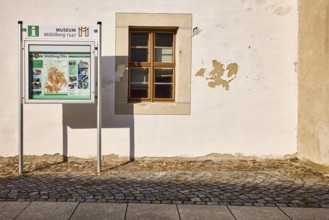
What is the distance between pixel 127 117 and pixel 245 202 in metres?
3.48

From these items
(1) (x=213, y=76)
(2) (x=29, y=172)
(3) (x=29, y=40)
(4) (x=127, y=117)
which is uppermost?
(3) (x=29, y=40)

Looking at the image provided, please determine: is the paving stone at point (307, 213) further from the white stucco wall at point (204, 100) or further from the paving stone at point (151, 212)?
the white stucco wall at point (204, 100)

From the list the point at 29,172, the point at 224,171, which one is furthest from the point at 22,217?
the point at 224,171

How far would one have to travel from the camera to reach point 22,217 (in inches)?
165

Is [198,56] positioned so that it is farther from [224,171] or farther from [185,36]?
[224,171]

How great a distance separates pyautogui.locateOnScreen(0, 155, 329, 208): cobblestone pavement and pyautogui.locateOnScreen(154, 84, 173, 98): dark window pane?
1423 millimetres

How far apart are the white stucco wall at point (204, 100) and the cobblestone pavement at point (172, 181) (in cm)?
30

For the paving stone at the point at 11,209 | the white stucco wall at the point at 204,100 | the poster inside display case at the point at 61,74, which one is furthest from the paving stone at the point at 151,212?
the white stucco wall at the point at 204,100

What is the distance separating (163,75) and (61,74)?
2302 millimetres

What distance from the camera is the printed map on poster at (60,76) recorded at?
6.44 meters

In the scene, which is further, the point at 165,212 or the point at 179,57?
the point at 179,57

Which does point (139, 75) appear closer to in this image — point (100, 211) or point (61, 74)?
point (61, 74)

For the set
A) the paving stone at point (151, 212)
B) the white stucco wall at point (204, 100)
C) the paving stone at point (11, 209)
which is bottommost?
the paving stone at point (151, 212)

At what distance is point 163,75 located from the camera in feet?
25.7
